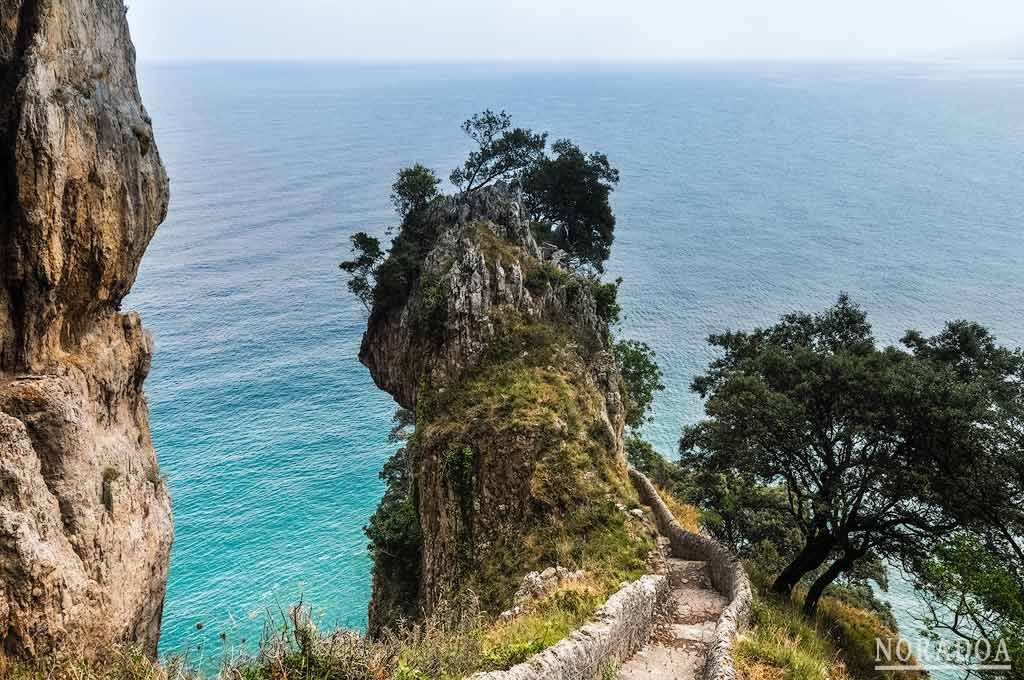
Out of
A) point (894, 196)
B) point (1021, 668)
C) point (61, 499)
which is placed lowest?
point (1021, 668)

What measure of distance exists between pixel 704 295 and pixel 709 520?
62.0 metres

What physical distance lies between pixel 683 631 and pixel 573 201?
131 ft

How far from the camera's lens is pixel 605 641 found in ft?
50.7

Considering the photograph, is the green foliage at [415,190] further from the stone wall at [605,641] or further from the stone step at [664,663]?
the stone step at [664,663]

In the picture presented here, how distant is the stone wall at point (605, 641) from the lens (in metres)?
13.4

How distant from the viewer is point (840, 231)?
4569 inches

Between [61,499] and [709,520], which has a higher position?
[61,499]

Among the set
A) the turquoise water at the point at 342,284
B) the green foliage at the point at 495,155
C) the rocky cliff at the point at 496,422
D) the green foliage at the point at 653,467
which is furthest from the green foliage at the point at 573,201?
the turquoise water at the point at 342,284

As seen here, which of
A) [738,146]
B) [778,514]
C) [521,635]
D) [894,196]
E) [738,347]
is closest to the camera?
[521,635]

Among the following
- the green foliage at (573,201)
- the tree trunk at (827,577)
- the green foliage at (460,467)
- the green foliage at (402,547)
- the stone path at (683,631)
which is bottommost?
the green foliage at (402,547)

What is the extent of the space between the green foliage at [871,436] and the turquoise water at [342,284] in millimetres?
15709

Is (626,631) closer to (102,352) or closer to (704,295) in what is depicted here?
(102,352)

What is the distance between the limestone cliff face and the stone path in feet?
50.3

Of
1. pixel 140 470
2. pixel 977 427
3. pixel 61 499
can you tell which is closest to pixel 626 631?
pixel 977 427
